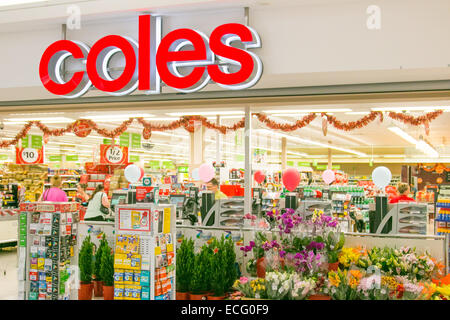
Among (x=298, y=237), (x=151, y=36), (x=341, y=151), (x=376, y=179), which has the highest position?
(x=151, y=36)

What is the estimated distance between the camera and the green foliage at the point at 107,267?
574cm

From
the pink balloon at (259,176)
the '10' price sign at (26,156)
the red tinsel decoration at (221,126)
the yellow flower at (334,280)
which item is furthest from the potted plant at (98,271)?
the '10' price sign at (26,156)

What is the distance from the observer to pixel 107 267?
579 centimetres

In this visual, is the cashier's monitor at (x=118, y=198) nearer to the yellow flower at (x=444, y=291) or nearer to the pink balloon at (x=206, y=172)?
the pink balloon at (x=206, y=172)

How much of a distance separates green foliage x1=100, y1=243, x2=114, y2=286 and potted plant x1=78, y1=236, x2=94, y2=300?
0.27 metres

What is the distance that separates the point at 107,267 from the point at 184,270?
103cm

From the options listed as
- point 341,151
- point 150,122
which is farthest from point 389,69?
point 341,151

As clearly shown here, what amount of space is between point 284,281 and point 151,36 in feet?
11.1

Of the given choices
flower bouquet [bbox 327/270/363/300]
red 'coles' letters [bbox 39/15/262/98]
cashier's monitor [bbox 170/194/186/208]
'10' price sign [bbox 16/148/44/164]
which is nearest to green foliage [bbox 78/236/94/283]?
cashier's monitor [bbox 170/194/186/208]

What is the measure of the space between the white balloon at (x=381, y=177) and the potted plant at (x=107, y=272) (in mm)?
4176

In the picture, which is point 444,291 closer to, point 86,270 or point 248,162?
point 248,162

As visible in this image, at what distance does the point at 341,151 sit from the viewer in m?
13.5

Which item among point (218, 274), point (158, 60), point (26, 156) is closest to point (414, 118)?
point (218, 274)

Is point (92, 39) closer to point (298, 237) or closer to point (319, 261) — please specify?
point (298, 237)
